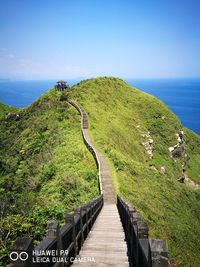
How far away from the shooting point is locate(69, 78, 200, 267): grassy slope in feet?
70.1

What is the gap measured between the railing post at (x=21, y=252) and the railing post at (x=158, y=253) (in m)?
1.55

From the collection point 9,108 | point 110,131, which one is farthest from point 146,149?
point 9,108

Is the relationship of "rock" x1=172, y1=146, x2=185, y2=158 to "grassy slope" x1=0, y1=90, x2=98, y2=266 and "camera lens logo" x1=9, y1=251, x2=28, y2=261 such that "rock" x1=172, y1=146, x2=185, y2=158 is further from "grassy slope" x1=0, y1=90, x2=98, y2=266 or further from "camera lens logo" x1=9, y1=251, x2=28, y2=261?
"camera lens logo" x1=9, y1=251, x2=28, y2=261

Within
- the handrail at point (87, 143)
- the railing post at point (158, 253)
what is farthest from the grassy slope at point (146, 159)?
the railing post at point (158, 253)

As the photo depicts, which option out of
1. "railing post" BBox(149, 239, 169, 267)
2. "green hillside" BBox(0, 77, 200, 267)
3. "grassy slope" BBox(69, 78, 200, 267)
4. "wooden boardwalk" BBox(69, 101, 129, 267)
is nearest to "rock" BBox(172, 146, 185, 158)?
"green hillside" BBox(0, 77, 200, 267)

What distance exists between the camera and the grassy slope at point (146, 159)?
21.4 metres

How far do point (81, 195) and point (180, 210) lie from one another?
33.2ft

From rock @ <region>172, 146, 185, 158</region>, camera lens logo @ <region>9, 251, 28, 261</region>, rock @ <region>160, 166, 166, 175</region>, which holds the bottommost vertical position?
rock @ <region>160, 166, 166, 175</region>

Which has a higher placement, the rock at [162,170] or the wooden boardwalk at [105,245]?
the wooden boardwalk at [105,245]

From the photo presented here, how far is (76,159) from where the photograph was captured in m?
32.0

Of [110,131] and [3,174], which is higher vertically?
[110,131]

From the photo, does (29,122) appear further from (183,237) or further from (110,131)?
(183,237)

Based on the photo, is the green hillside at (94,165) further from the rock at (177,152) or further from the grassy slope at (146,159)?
the rock at (177,152)

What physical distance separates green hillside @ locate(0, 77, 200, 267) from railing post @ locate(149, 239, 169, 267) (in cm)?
601
